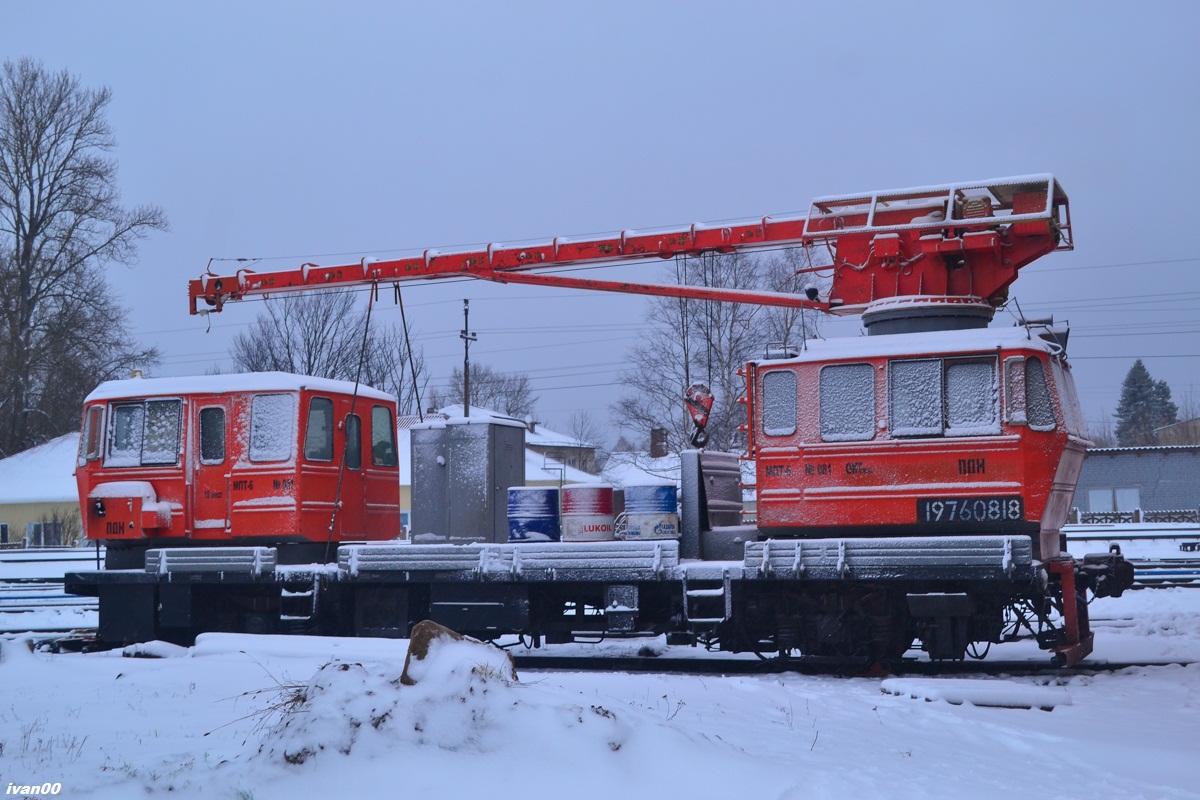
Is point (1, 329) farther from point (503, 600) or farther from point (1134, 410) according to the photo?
point (1134, 410)

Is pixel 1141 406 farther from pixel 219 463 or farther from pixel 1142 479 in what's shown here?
pixel 219 463

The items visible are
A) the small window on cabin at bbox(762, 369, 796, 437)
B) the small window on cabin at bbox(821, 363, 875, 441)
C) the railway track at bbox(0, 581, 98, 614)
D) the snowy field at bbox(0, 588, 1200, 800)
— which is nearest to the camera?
the snowy field at bbox(0, 588, 1200, 800)

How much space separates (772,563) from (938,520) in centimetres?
167

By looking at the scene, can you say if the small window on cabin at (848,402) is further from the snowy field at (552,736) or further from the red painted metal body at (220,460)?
the red painted metal body at (220,460)

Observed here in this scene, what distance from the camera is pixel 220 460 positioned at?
534 inches

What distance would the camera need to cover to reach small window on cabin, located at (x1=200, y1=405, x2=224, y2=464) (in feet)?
44.6

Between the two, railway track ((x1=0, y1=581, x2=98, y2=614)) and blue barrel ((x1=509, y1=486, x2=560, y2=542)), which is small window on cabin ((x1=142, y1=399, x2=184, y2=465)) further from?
railway track ((x1=0, y1=581, x2=98, y2=614))

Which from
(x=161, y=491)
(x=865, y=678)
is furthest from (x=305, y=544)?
(x=865, y=678)

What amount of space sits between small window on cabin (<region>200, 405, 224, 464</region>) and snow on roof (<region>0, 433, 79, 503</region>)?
3329cm

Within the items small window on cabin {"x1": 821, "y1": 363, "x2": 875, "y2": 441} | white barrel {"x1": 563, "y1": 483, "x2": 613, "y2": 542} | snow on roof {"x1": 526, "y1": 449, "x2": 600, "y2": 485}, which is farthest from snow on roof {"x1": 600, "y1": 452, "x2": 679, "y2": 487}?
small window on cabin {"x1": 821, "y1": 363, "x2": 875, "y2": 441}

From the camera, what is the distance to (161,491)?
542 inches

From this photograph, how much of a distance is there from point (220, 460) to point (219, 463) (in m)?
0.04

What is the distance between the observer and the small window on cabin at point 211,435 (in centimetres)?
1360

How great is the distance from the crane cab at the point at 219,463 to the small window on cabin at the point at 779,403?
5.07m
